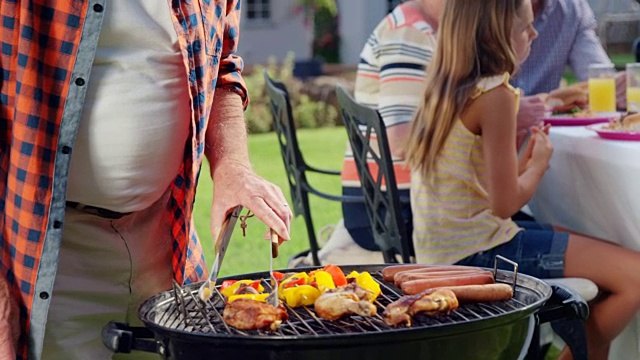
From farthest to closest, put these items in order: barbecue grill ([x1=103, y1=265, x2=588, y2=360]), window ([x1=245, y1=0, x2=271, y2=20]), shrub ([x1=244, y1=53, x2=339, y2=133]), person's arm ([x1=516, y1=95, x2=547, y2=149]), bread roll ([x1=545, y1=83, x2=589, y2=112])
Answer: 1. window ([x1=245, y1=0, x2=271, y2=20])
2. shrub ([x1=244, y1=53, x2=339, y2=133])
3. bread roll ([x1=545, y1=83, x2=589, y2=112])
4. person's arm ([x1=516, y1=95, x2=547, y2=149])
5. barbecue grill ([x1=103, y1=265, x2=588, y2=360])

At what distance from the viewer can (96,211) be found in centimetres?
196

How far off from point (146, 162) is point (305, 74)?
16389 millimetres

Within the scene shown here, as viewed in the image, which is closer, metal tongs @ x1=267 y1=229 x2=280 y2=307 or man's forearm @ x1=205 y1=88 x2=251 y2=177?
metal tongs @ x1=267 y1=229 x2=280 y2=307

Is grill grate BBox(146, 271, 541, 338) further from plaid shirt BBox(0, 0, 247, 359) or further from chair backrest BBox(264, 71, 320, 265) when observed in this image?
chair backrest BBox(264, 71, 320, 265)

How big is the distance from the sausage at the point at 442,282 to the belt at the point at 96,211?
546 mm

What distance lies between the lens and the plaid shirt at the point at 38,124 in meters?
1.78

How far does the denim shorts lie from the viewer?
371cm

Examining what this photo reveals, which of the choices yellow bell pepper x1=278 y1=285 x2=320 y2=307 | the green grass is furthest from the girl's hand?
yellow bell pepper x1=278 y1=285 x2=320 y2=307

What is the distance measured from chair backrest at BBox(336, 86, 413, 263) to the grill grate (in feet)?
5.52

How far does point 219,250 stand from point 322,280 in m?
0.28

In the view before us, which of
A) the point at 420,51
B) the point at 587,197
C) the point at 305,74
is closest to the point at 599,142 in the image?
the point at 587,197

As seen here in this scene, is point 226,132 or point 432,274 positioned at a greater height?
point 226,132

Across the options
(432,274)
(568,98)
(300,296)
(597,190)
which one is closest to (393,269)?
(432,274)

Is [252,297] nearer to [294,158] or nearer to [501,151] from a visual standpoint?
[501,151]
